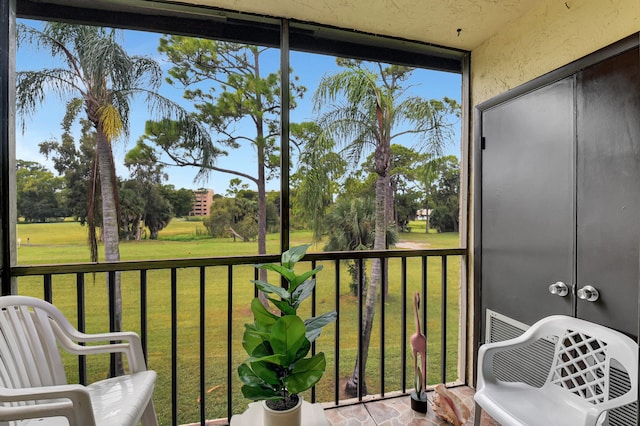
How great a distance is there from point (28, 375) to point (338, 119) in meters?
2.32

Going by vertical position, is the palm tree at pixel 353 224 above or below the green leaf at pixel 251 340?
above

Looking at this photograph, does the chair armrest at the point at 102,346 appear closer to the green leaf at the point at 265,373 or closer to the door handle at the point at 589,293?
the green leaf at the point at 265,373

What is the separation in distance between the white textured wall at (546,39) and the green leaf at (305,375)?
1.94 m

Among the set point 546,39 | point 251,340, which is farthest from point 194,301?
point 546,39

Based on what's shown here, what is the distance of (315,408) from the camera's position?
1.39 m

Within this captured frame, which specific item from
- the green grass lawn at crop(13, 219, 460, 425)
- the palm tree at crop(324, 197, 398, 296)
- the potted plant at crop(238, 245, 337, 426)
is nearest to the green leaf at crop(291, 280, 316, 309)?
the potted plant at crop(238, 245, 337, 426)

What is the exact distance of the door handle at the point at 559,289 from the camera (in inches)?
57.5

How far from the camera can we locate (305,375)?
4.01 feet

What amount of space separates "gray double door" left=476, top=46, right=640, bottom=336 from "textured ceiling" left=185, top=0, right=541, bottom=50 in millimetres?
532

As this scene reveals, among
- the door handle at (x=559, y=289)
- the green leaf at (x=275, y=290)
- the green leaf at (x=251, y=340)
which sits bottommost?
the green leaf at (x=251, y=340)

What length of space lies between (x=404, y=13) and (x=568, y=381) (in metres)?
2.20

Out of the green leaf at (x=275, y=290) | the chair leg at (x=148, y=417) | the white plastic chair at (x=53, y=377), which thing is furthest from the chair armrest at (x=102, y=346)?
the green leaf at (x=275, y=290)

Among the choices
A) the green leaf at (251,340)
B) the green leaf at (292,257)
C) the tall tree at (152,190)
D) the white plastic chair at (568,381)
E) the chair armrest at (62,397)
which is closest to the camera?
the chair armrest at (62,397)

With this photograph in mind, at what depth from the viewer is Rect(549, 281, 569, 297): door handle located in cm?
146
